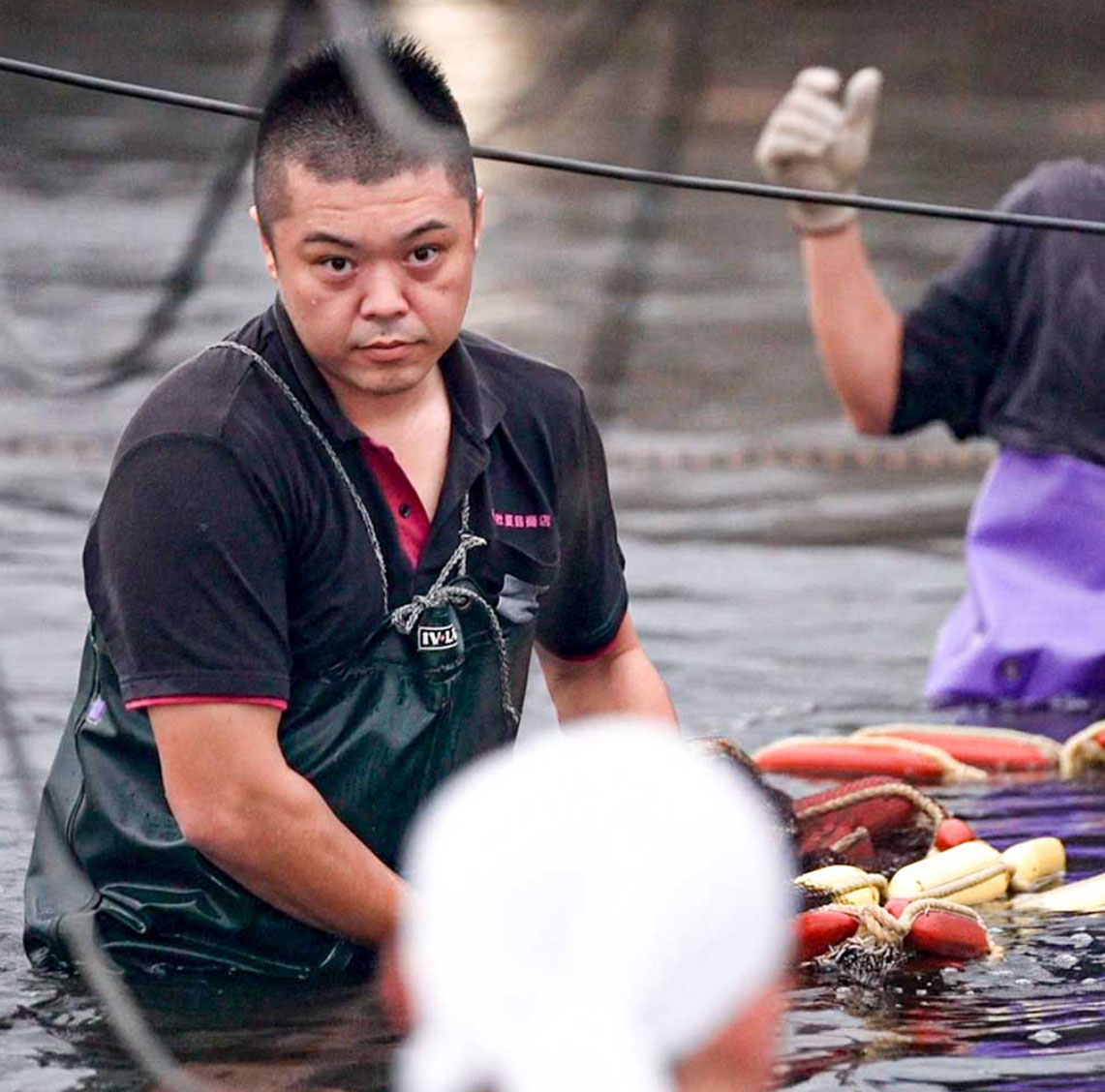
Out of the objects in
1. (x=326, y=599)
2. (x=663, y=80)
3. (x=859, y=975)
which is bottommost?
(x=859, y=975)

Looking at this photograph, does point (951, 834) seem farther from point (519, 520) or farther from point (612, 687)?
point (519, 520)

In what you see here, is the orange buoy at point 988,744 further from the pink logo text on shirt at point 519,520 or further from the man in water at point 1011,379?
the pink logo text on shirt at point 519,520

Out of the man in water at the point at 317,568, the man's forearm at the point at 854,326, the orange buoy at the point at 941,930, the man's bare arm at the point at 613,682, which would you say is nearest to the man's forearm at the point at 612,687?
the man's bare arm at the point at 613,682

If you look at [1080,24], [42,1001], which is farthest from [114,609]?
[1080,24]

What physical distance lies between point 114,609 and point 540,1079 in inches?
80.3

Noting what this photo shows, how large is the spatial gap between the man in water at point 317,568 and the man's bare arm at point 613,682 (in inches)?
10.0

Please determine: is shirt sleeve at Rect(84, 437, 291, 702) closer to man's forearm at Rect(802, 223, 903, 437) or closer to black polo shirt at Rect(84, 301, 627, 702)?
black polo shirt at Rect(84, 301, 627, 702)

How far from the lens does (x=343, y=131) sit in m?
3.59

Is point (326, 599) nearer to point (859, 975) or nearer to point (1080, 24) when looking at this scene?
point (859, 975)

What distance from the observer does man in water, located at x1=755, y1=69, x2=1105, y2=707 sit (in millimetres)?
5953

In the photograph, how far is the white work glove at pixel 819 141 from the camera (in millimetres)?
5820

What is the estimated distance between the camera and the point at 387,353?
145 inches

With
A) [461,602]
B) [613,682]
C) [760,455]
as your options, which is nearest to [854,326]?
[613,682]

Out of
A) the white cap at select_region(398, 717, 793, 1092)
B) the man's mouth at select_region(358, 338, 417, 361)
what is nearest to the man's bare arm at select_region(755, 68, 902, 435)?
the man's mouth at select_region(358, 338, 417, 361)
